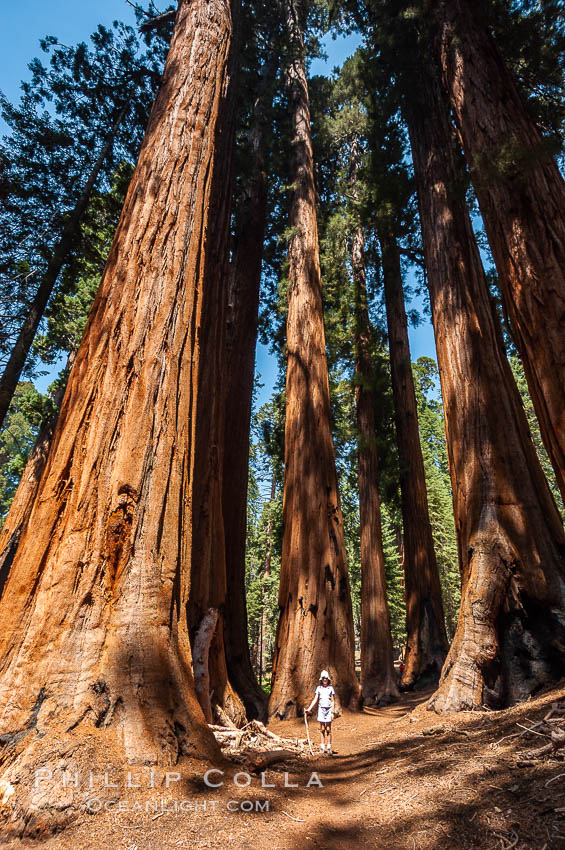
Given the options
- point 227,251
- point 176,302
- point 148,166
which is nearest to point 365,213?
point 227,251

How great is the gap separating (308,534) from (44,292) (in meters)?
6.31

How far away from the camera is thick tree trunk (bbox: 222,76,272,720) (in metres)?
5.75

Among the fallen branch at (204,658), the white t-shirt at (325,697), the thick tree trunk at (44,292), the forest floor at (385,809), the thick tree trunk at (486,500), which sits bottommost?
the forest floor at (385,809)

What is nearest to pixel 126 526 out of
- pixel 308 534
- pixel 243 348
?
pixel 308 534

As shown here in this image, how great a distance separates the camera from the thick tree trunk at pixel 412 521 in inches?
365

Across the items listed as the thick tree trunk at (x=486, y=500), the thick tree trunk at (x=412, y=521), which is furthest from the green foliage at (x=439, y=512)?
the thick tree trunk at (x=486, y=500)

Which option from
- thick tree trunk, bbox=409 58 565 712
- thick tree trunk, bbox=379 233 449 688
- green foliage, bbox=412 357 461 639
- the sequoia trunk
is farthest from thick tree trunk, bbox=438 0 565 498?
green foliage, bbox=412 357 461 639

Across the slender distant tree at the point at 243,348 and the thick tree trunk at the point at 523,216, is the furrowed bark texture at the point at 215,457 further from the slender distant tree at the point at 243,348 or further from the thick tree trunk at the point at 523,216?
the thick tree trunk at the point at 523,216

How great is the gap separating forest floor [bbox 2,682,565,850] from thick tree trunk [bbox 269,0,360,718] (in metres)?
3.01

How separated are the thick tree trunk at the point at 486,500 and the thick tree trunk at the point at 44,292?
627 centimetres

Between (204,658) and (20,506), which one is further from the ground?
(20,506)

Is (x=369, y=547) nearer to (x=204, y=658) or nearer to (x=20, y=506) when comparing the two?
(x=204, y=658)

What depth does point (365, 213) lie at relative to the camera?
9594mm

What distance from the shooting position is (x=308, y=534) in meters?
6.45
